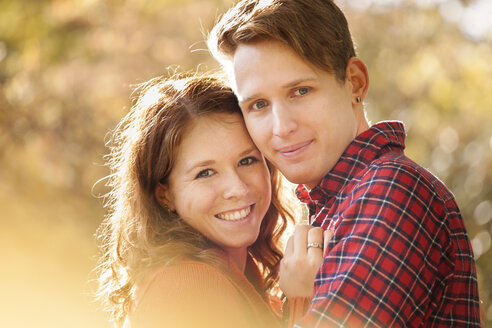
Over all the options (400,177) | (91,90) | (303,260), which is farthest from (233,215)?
(91,90)

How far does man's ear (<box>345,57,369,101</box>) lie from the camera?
218 cm

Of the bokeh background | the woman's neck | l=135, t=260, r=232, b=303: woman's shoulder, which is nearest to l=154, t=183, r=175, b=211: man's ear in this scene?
the woman's neck

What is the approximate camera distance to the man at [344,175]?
1643 mm

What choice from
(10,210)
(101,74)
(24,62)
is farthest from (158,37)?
(10,210)

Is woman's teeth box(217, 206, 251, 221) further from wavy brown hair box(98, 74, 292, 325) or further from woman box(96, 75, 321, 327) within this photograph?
wavy brown hair box(98, 74, 292, 325)

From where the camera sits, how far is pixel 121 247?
2.55 m

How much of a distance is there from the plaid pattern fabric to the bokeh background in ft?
15.9

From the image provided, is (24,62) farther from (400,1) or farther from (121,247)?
(121,247)

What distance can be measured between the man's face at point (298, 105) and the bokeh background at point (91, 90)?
4613 mm

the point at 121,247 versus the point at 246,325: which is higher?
the point at 121,247

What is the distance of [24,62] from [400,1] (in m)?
4.41

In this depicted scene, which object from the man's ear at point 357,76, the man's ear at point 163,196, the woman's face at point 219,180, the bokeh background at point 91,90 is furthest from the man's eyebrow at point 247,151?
the bokeh background at point 91,90

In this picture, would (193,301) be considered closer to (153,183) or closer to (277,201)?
(153,183)

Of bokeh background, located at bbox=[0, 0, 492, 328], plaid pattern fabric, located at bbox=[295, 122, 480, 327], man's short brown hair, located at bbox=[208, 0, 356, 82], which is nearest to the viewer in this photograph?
plaid pattern fabric, located at bbox=[295, 122, 480, 327]
